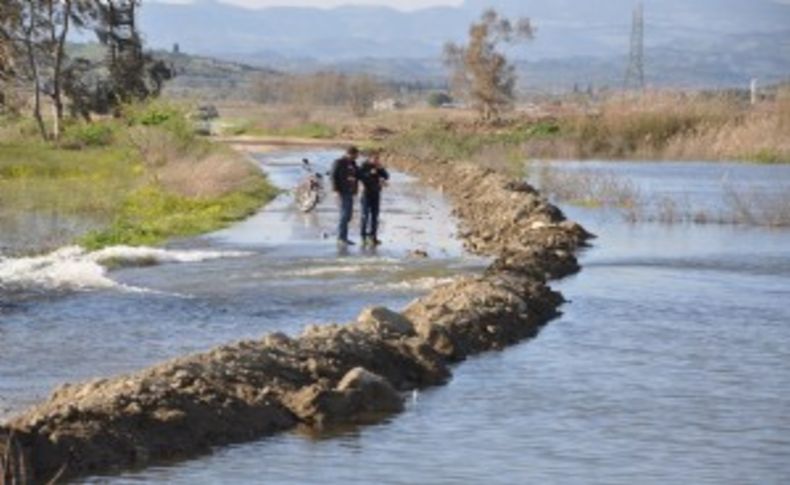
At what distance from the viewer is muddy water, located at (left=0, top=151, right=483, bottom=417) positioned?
20.6m

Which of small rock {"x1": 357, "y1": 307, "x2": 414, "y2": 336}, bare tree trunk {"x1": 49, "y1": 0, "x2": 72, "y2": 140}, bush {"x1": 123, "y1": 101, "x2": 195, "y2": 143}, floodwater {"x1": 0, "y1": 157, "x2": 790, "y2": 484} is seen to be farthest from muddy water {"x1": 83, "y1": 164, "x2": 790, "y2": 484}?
bare tree trunk {"x1": 49, "y1": 0, "x2": 72, "y2": 140}

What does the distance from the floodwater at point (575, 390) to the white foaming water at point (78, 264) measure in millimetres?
685

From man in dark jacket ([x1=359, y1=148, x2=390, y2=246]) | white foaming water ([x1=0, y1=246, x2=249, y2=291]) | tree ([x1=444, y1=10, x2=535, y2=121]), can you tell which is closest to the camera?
white foaming water ([x1=0, y1=246, x2=249, y2=291])

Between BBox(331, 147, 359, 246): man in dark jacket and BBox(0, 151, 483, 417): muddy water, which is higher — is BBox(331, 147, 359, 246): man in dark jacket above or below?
above

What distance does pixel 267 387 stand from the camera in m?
16.6

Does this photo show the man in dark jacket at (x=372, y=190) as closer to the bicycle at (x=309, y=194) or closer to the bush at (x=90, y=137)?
the bicycle at (x=309, y=194)

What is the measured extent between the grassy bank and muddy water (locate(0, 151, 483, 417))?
2.26 m

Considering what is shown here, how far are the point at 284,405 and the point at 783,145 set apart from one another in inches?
2288

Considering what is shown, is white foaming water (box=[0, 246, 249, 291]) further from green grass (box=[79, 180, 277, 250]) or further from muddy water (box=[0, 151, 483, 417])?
green grass (box=[79, 180, 277, 250])

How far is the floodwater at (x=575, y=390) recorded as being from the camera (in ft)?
48.1

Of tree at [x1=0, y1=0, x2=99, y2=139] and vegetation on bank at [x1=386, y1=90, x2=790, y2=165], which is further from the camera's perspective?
tree at [x1=0, y1=0, x2=99, y2=139]

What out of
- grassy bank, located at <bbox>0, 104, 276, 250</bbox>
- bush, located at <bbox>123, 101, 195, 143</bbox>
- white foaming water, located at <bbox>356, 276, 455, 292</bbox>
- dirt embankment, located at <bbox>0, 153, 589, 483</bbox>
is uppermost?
bush, located at <bbox>123, 101, 195, 143</bbox>

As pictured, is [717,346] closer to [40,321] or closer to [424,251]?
[40,321]

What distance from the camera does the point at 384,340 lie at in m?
19.3
